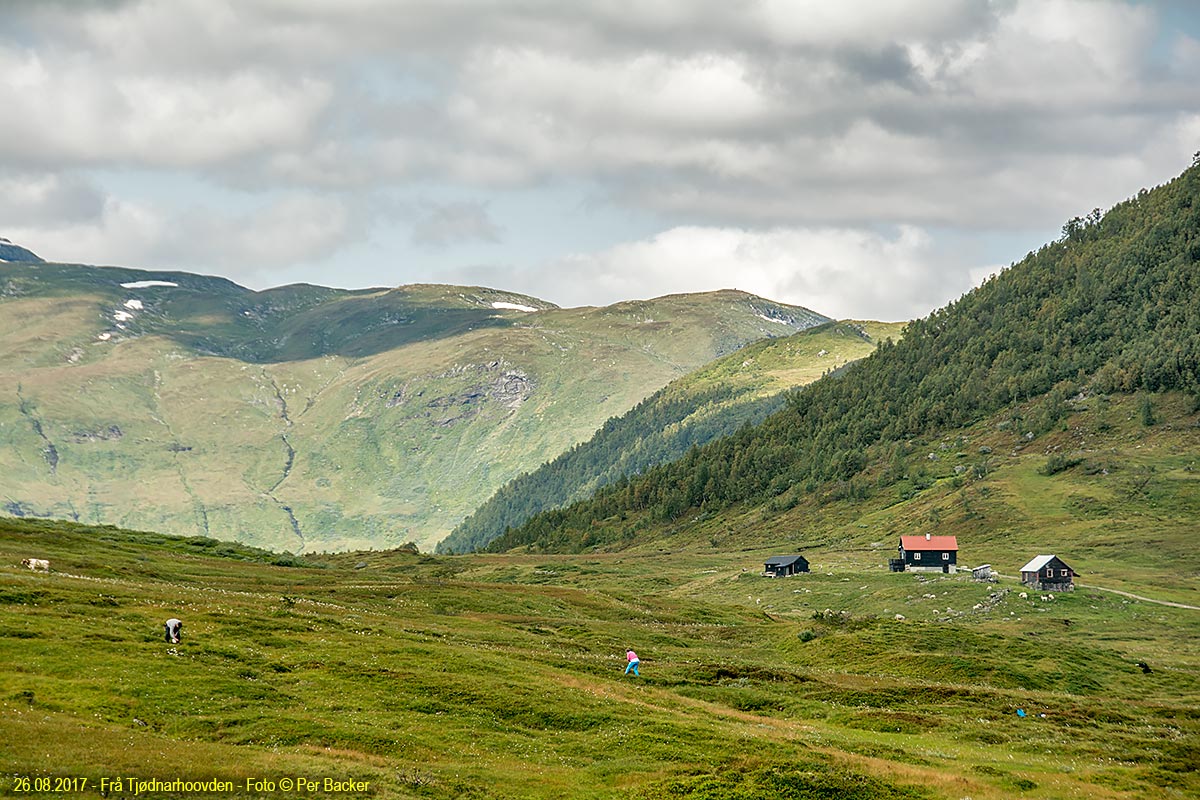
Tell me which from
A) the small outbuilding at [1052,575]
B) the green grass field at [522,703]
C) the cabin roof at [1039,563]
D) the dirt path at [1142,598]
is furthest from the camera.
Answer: the cabin roof at [1039,563]

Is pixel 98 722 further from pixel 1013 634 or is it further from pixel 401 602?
pixel 1013 634

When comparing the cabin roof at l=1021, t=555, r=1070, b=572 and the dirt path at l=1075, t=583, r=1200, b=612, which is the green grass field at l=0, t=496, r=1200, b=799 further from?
the cabin roof at l=1021, t=555, r=1070, b=572

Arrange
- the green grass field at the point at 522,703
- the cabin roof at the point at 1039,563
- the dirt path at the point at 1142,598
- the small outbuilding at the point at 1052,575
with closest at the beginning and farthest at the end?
the green grass field at the point at 522,703, the dirt path at the point at 1142,598, the small outbuilding at the point at 1052,575, the cabin roof at the point at 1039,563

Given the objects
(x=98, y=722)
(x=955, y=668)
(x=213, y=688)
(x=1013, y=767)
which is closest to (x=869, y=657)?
(x=955, y=668)

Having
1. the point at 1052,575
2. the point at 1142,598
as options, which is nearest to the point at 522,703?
the point at 1052,575

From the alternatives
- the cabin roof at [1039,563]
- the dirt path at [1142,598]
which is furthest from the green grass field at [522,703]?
the cabin roof at [1039,563]

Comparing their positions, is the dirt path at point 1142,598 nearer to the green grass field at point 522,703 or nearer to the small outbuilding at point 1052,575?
the small outbuilding at point 1052,575

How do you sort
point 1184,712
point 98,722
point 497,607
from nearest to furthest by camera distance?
point 98,722, point 1184,712, point 497,607

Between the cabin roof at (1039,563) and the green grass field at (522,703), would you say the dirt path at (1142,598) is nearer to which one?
the cabin roof at (1039,563)

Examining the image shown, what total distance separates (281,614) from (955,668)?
6295 centimetres

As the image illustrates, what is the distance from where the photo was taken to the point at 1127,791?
2132 inches

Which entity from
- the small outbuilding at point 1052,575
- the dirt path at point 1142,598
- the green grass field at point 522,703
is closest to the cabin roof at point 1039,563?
the small outbuilding at point 1052,575

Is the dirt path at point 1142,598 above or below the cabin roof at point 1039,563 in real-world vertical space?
below

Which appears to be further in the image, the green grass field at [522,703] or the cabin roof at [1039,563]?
the cabin roof at [1039,563]
